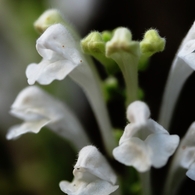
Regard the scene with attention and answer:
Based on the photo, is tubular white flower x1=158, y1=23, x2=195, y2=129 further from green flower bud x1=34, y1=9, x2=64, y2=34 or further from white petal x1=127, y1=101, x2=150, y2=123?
green flower bud x1=34, y1=9, x2=64, y2=34

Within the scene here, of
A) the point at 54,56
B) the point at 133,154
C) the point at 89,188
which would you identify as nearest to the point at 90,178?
the point at 89,188

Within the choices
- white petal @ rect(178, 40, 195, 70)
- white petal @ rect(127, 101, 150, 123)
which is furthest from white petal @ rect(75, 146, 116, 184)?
white petal @ rect(178, 40, 195, 70)

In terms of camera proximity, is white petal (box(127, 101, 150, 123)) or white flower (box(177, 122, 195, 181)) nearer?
white petal (box(127, 101, 150, 123))

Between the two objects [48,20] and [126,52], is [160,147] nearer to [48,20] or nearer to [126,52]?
[126,52]

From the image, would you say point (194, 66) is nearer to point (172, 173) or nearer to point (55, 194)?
point (172, 173)

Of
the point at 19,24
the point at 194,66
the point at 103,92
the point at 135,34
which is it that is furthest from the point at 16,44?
the point at 194,66

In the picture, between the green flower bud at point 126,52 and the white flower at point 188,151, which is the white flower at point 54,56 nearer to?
the green flower bud at point 126,52

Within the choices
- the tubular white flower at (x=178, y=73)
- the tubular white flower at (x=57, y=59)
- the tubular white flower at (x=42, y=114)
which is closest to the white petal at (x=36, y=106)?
the tubular white flower at (x=42, y=114)

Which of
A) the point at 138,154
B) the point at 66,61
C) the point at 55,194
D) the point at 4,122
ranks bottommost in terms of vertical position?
the point at 55,194
